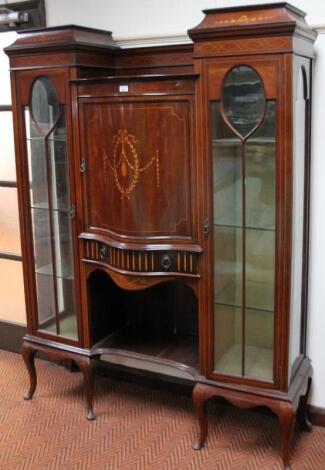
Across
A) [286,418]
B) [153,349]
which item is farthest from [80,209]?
[286,418]

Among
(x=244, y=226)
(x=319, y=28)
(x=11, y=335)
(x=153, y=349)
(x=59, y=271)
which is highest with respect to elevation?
(x=319, y=28)

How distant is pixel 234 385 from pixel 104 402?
84cm

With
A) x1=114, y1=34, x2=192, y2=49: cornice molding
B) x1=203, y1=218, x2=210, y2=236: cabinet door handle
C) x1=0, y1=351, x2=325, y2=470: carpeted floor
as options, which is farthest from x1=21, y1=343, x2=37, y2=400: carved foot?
x1=114, y1=34, x2=192, y2=49: cornice molding

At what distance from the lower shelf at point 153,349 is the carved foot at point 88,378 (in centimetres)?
6

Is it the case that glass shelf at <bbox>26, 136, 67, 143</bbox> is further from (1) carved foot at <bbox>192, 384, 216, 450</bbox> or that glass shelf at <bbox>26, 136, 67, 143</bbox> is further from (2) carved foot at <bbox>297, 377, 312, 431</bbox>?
(2) carved foot at <bbox>297, 377, 312, 431</bbox>

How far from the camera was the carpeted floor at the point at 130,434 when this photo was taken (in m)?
2.49

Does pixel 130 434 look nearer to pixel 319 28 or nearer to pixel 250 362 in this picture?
pixel 250 362

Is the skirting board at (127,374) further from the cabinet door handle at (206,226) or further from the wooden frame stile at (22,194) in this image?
the cabinet door handle at (206,226)

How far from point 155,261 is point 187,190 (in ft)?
1.07

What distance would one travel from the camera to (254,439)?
2631 mm

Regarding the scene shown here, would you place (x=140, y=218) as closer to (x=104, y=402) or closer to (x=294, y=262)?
(x=294, y=262)

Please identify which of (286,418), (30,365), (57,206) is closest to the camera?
(286,418)

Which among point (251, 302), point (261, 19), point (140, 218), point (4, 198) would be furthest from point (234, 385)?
point (4, 198)

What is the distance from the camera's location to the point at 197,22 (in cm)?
261
